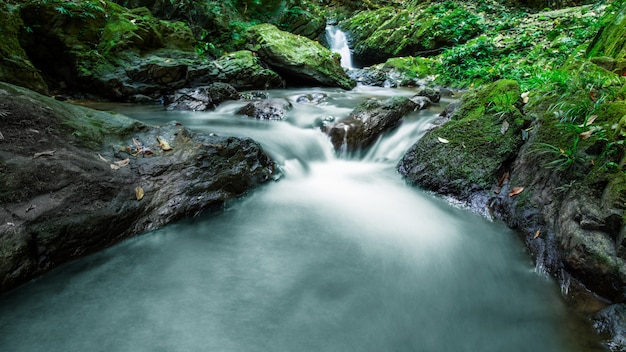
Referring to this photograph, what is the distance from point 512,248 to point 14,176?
439 centimetres

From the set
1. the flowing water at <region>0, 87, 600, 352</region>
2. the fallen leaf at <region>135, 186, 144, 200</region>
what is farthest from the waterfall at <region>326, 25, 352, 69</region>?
the fallen leaf at <region>135, 186, 144, 200</region>

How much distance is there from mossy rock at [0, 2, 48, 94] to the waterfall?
12590mm

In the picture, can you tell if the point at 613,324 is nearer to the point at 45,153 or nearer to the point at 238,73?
the point at 45,153

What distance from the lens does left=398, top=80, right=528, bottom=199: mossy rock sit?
3.68 meters

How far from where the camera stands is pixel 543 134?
10.7 feet

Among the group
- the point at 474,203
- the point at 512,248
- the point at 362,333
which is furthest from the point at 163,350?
the point at 474,203

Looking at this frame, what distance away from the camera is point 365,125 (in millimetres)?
5531

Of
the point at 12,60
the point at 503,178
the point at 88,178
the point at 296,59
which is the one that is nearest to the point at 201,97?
the point at 12,60

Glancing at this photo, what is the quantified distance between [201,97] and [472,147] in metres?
6.48

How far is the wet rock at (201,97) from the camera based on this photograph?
769 centimetres

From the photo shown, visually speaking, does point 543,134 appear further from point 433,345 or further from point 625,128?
point 433,345

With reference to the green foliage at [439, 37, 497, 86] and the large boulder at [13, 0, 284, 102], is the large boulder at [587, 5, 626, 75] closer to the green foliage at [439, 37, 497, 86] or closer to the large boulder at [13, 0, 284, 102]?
the green foliage at [439, 37, 497, 86]

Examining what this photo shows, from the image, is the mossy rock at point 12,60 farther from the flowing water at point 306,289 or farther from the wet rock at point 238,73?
the flowing water at point 306,289

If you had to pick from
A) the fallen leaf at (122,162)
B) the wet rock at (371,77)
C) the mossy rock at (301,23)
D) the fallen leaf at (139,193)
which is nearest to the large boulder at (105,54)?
the fallen leaf at (122,162)
